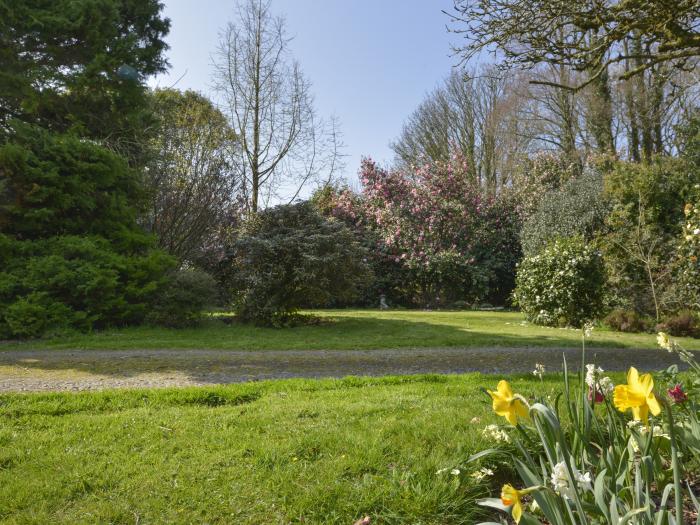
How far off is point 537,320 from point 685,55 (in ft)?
25.7

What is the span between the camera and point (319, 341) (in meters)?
9.41

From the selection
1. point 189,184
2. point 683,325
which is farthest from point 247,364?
point 683,325

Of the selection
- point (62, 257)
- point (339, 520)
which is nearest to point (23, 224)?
point (62, 257)

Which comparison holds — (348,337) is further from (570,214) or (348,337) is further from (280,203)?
(570,214)

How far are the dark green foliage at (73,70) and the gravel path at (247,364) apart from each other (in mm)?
7078

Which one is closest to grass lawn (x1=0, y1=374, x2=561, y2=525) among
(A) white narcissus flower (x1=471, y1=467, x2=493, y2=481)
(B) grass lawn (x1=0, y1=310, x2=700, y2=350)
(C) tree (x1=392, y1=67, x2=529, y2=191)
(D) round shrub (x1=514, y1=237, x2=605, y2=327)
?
(A) white narcissus flower (x1=471, y1=467, x2=493, y2=481)

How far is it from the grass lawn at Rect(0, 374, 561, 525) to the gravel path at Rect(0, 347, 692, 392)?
52.0 inches

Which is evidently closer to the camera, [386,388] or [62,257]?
[386,388]

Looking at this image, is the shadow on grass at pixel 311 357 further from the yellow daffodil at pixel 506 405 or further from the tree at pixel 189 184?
the tree at pixel 189 184

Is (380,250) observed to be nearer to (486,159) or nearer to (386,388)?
(486,159)

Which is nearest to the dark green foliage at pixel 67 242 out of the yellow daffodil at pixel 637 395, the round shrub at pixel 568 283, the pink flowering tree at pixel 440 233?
the round shrub at pixel 568 283

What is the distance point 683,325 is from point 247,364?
32.0ft

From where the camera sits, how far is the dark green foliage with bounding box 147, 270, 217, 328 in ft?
35.7

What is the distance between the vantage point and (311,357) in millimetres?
7695
